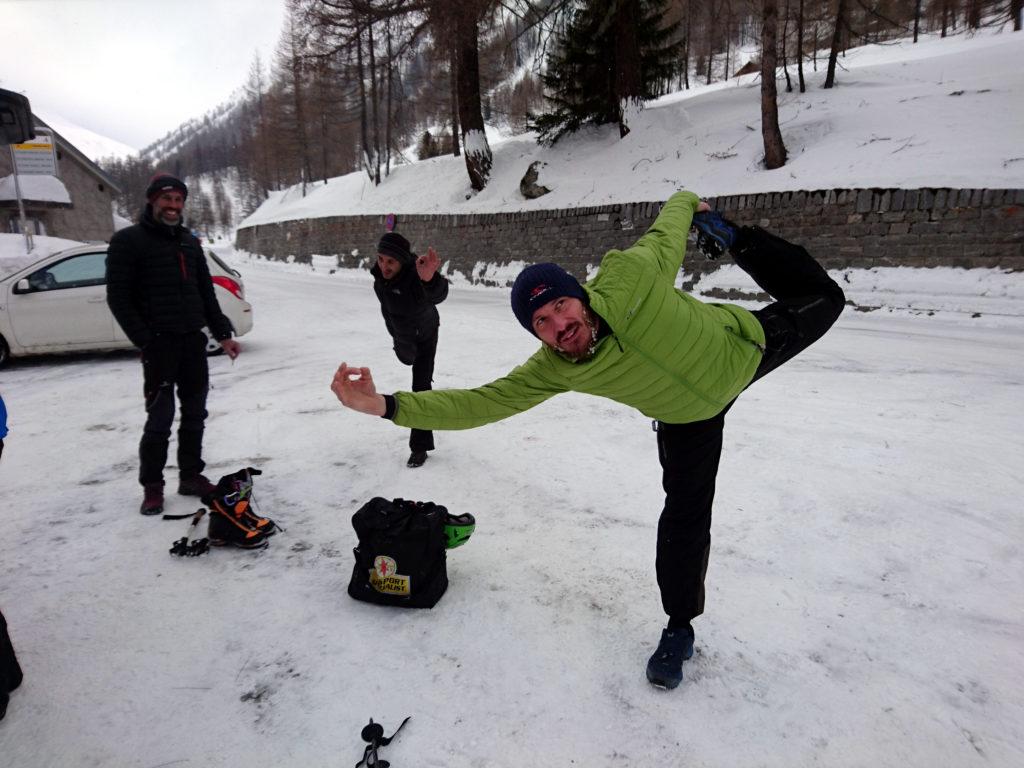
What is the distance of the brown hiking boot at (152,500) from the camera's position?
365 cm

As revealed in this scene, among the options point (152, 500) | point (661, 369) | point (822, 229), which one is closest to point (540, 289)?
point (661, 369)

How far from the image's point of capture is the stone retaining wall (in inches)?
359

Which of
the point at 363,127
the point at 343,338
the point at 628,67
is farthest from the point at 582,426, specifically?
the point at 363,127

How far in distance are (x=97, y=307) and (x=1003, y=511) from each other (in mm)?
9842

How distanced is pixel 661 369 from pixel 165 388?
3.22 m

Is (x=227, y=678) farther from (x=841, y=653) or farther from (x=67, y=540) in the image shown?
(x=841, y=653)

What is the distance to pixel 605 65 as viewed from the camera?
58.7 ft

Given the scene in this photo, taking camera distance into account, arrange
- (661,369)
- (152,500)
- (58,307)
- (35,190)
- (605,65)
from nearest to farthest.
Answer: (661,369) → (152,500) → (58,307) → (605,65) → (35,190)

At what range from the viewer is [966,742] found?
1.93 metres

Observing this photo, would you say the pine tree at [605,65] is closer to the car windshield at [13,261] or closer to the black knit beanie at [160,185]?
the car windshield at [13,261]

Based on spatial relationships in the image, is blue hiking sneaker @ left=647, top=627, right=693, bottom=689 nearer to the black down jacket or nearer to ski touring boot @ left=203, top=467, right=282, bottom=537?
ski touring boot @ left=203, top=467, right=282, bottom=537

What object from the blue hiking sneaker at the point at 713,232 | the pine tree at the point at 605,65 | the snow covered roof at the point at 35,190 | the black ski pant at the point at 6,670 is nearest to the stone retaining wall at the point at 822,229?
the pine tree at the point at 605,65

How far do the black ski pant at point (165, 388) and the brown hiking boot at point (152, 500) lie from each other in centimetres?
3

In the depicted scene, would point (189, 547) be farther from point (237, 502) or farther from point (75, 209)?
point (75, 209)
